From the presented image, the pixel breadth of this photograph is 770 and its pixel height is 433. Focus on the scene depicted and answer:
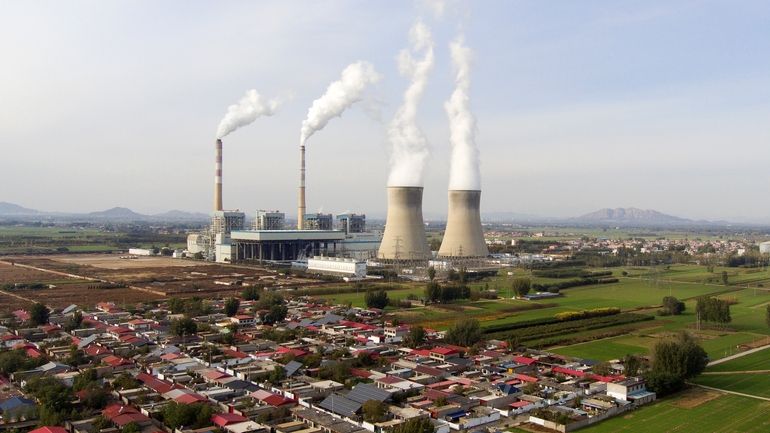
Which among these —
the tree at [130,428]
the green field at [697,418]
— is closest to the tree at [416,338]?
the green field at [697,418]

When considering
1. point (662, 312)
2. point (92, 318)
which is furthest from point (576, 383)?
point (92, 318)

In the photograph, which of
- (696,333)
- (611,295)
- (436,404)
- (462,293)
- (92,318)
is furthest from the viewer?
(611,295)

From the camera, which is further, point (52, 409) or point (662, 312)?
point (662, 312)

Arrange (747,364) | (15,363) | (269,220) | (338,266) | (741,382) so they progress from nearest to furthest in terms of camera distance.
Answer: (15,363), (741,382), (747,364), (338,266), (269,220)

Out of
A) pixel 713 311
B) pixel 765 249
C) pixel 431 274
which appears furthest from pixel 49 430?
pixel 765 249

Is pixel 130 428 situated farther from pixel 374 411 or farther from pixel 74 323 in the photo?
pixel 74 323

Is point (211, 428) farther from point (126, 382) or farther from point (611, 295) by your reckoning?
point (611, 295)
